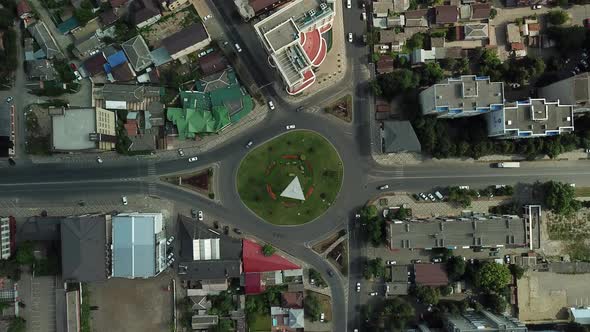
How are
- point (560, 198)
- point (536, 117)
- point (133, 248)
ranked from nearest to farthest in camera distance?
point (536, 117)
point (133, 248)
point (560, 198)

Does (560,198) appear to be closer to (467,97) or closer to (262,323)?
(467,97)

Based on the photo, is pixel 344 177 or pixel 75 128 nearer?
pixel 75 128

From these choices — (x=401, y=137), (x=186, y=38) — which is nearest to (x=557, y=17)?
(x=401, y=137)

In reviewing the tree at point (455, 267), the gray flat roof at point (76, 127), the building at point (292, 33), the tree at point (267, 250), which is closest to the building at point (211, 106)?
the building at point (292, 33)

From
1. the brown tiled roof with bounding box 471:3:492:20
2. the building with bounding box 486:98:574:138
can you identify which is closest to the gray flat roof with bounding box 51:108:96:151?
the building with bounding box 486:98:574:138

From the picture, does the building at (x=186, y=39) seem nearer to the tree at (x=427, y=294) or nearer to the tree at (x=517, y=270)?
the tree at (x=427, y=294)
